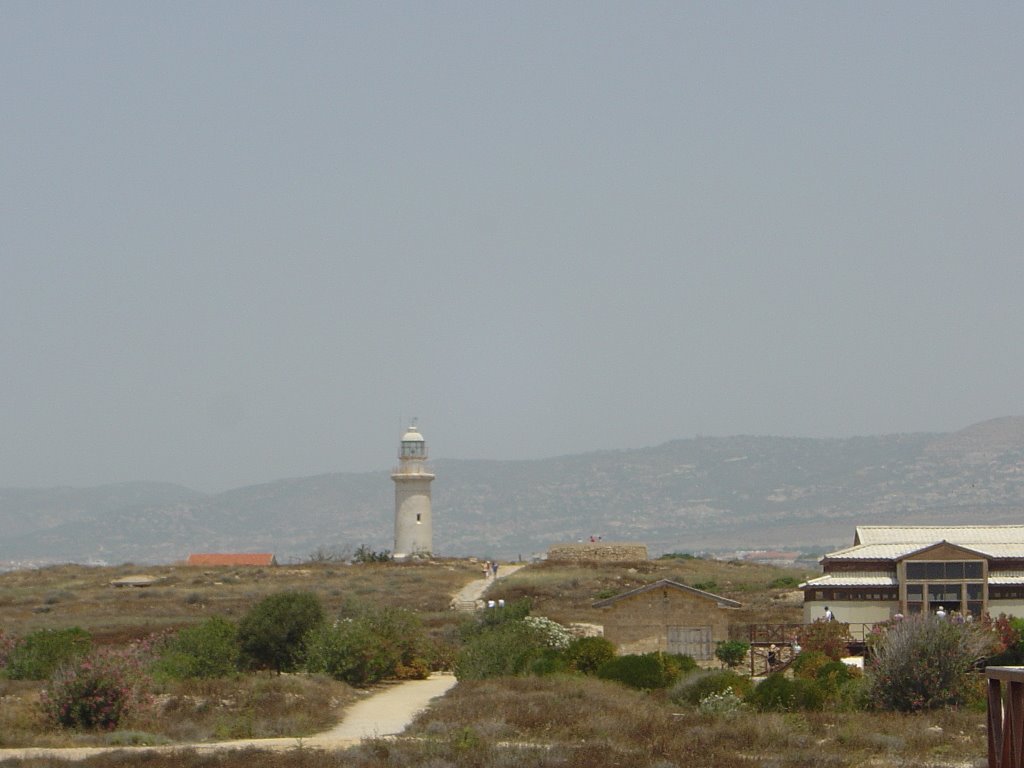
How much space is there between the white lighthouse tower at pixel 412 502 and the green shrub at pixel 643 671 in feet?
169

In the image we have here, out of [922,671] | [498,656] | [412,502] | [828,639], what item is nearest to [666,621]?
[828,639]

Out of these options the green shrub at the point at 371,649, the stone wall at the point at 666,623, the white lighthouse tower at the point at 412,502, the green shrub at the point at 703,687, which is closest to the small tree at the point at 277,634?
the green shrub at the point at 371,649

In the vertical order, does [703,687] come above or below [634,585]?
below

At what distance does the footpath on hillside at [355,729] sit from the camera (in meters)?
22.7

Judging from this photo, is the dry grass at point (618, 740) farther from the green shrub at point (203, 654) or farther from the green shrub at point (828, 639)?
the green shrub at point (828, 639)

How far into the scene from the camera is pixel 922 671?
28.1 metres

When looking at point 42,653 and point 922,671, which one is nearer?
point 922,671

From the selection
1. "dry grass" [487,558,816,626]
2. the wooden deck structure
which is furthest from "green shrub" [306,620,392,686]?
"dry grass" [487,558,816,626]

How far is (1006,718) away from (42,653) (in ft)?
70.9

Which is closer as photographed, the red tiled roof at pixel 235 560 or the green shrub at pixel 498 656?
the green shrub at pixel 498 656

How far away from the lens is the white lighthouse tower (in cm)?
8344

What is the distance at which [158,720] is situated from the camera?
26719 millimetres

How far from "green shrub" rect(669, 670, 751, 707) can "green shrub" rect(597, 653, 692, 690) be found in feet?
4.74

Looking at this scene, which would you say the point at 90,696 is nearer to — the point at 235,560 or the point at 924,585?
the point at 924,585
